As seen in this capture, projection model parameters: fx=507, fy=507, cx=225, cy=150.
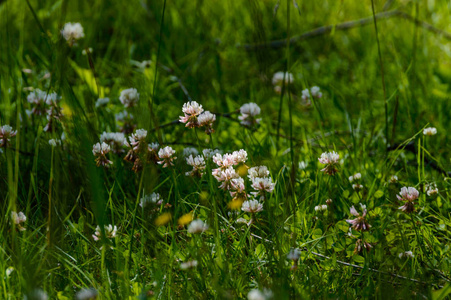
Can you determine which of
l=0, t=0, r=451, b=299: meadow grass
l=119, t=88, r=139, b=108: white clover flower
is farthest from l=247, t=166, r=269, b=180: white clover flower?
l=119, t=88, r=139, b=108: white clover flower

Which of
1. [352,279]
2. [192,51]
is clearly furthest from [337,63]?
[352,279]

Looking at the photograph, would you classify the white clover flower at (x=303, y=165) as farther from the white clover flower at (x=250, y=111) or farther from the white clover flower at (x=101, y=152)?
the white clover flower at (x=101, y=152)

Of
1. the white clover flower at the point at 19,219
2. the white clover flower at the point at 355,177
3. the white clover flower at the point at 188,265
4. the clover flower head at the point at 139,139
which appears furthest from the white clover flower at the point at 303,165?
the white clover flower at the point at 19,219

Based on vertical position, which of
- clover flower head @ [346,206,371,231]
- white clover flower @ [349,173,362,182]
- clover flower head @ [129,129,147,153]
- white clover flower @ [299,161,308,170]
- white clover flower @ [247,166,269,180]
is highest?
clover flower head @ [129,129,147,153]

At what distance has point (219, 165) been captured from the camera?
5.03 ft

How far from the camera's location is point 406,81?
8.63ft

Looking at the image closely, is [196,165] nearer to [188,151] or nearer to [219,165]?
[219,165]

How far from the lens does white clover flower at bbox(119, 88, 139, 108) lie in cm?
190

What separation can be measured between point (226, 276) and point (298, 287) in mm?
177

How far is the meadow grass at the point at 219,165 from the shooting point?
129cm

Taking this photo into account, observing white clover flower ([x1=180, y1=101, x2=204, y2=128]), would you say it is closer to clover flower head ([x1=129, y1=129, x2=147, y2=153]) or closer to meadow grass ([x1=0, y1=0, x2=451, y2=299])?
meadow grass ([x1=0, y1=0, x2=451, y2=299])

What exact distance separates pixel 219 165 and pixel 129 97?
571mm

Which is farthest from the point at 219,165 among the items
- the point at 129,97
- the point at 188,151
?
the point at 129,97

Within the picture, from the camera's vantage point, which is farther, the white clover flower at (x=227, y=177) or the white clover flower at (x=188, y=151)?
the white clover flower at (x=188, y=151)
